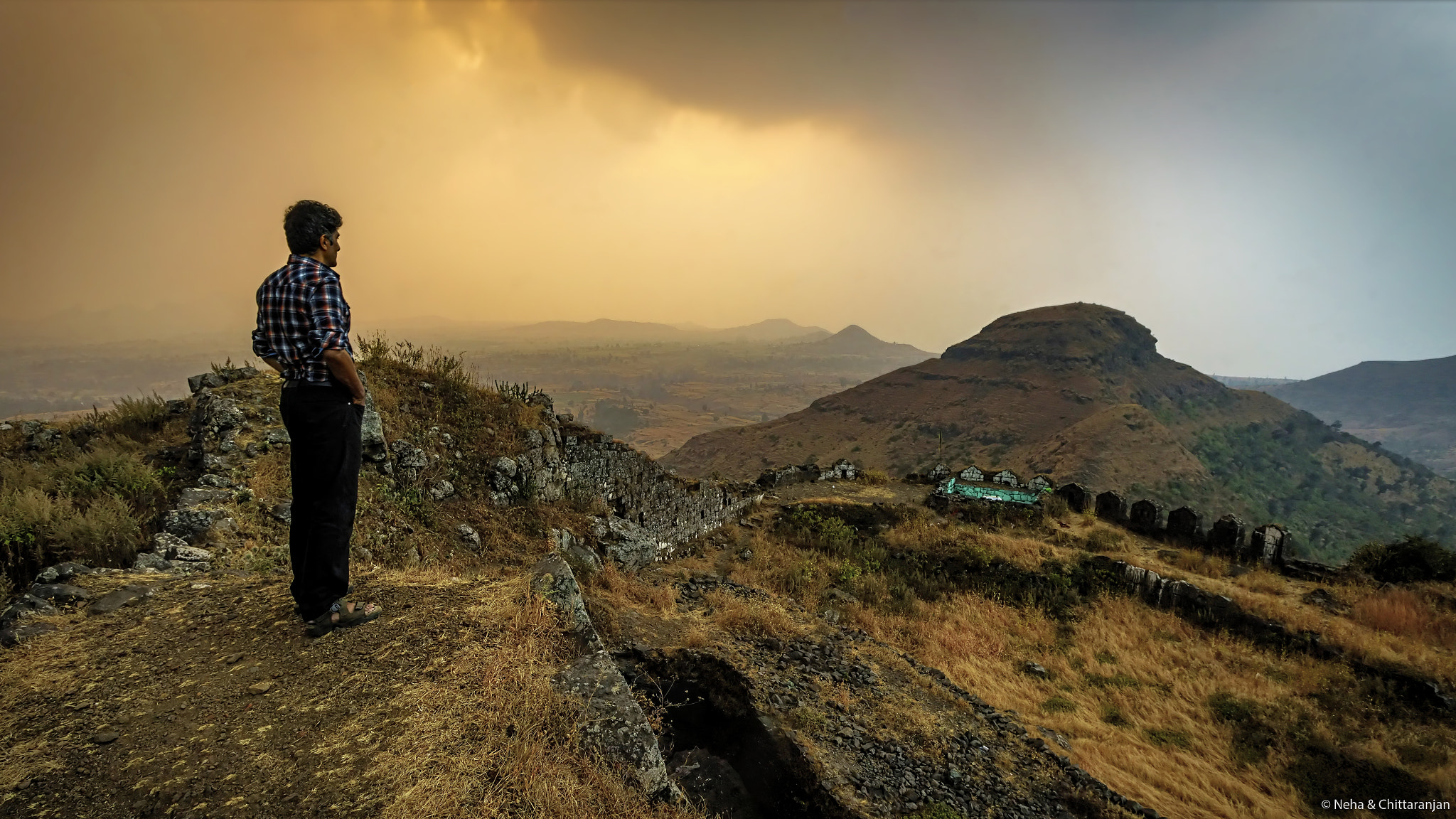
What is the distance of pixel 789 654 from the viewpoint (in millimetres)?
6918

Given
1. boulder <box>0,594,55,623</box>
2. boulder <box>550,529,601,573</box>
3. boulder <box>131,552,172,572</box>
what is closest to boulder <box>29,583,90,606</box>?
boulder <box>0,594,55,623</box>

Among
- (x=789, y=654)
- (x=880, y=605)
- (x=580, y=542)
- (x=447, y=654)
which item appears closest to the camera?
(x=447, y=654)

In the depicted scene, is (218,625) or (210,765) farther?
(218,625)

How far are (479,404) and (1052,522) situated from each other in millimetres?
13329

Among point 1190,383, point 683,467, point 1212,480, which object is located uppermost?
point 1190,383

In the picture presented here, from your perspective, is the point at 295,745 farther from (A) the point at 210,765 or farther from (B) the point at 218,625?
(B) the point at 218,625

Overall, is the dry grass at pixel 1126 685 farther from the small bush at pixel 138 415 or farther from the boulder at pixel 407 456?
the small bush at pixel 138 415

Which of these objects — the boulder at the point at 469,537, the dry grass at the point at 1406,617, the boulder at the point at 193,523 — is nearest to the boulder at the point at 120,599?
the boulder at the point at 193,523

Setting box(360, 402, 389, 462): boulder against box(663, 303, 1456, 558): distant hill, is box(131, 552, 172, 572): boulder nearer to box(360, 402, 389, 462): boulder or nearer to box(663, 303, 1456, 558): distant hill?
box(360, 402, 389, 462): boulder

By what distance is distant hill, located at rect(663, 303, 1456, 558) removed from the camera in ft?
207

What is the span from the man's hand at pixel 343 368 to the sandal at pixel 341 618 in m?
1.41

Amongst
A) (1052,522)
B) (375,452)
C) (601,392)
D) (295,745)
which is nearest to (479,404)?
(375,452)

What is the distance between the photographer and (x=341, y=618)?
3.60 meters

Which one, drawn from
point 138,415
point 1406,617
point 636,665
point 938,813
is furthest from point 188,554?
point 1406,617
